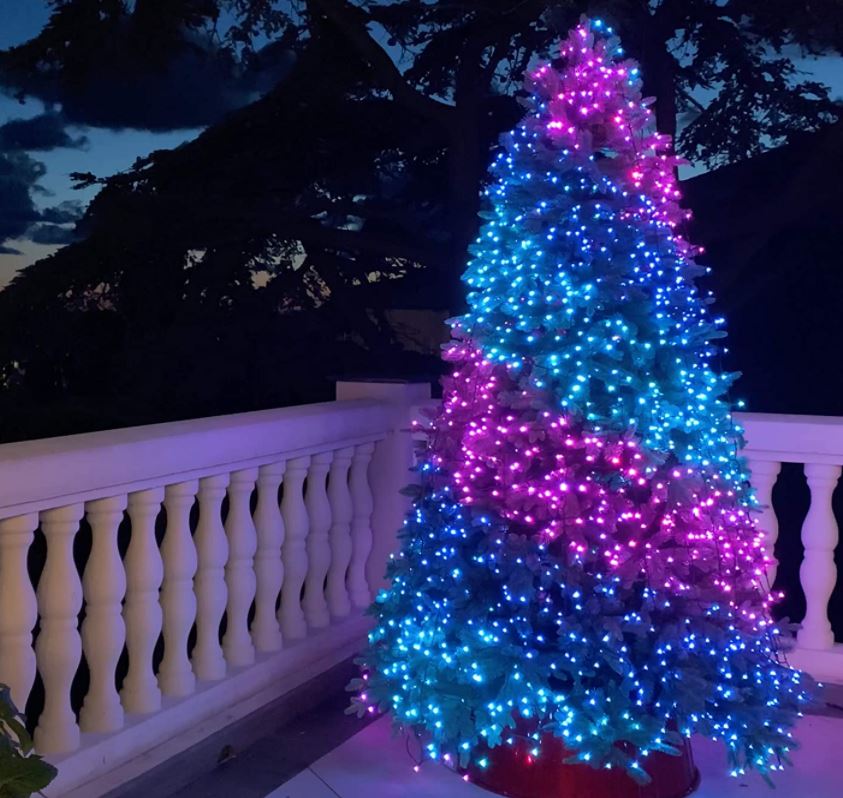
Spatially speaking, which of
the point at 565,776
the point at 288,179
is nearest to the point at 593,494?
the point at 565,776

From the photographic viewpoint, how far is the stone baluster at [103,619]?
294cm

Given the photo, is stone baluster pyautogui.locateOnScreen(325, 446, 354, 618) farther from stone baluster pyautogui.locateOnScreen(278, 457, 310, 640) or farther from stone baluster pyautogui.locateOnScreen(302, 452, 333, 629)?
stone baluster pyautogui.locateOnScreen(278, 457, 310, 640)

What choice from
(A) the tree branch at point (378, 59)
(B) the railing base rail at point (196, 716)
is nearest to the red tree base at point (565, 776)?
(B) the railing base rail at point (196, 716)

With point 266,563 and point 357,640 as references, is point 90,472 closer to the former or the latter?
point 266,563

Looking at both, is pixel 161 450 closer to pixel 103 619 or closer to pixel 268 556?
pixel 103 619

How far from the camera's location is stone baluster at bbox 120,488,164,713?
305cm

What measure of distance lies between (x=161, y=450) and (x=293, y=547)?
33.5 inches

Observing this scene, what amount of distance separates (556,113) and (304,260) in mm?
7677

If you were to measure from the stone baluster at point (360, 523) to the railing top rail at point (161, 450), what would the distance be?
0.32 feet

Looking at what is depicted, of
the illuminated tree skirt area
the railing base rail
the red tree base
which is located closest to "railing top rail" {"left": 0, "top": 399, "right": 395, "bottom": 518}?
A: the railing base rail

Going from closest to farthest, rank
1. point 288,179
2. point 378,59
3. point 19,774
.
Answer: point 19,774 → point 378,59 → point 288,179

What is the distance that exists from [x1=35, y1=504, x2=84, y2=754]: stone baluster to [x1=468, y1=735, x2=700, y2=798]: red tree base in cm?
118

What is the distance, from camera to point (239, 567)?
3492mm

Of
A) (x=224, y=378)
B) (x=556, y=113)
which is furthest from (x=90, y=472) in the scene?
(x=224, y=378)
